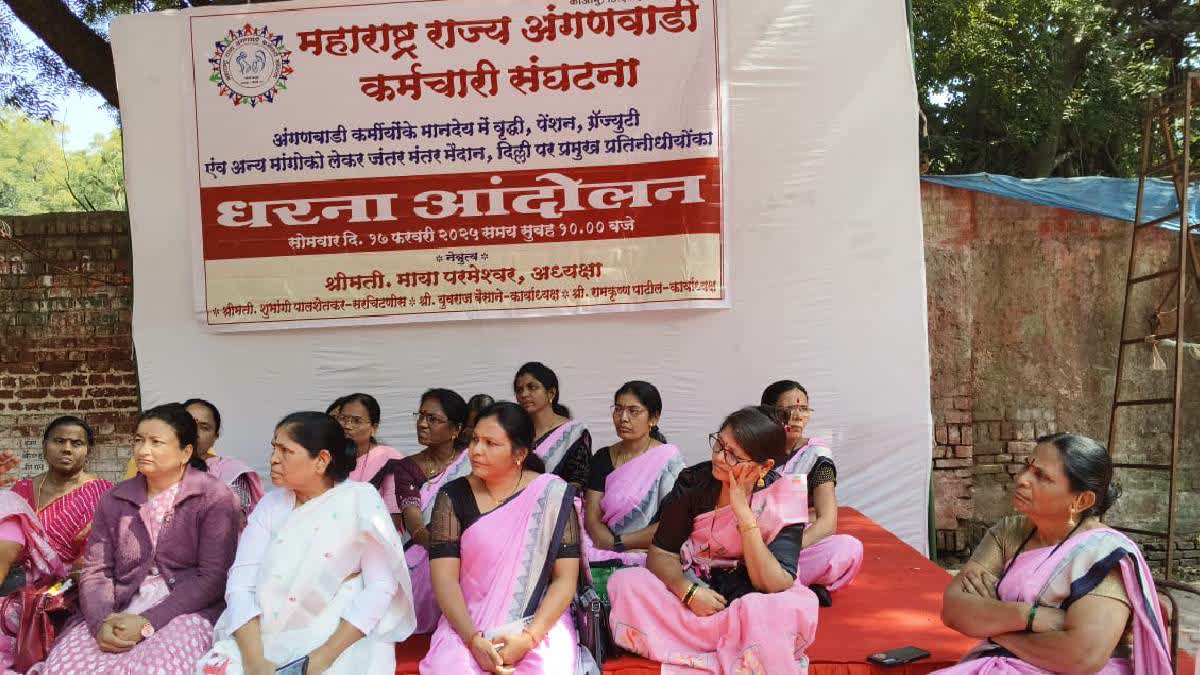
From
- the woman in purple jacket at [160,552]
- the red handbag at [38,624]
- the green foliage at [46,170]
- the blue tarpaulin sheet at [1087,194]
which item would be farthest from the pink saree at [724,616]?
the green foliage at [46,170]

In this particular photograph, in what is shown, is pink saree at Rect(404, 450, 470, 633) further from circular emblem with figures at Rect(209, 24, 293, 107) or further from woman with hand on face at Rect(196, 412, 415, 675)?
circular emblem with figures at Rect(209, 24, 293, 107)

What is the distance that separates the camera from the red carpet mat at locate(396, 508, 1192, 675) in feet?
10.3

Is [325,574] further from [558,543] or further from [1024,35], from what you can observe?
[1024,35]

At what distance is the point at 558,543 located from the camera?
3.10 m

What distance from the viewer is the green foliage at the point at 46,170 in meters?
26.2

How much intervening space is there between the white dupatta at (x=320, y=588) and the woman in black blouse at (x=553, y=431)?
140cm

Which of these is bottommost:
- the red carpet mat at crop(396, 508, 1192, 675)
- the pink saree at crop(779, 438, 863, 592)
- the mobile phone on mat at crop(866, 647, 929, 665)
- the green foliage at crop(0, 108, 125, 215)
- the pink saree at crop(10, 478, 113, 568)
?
the red carpet mat at crop(396, 508, 1192, 675)

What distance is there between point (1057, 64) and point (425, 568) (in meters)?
10.3

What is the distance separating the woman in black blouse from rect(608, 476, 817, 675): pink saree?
1218mm

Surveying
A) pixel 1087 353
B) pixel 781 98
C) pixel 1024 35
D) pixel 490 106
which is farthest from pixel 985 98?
pixel 490 106

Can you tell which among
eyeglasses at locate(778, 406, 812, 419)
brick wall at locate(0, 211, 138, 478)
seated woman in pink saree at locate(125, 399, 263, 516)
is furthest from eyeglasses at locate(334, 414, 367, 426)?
brick wall at locate(0, 211, 138, 478)

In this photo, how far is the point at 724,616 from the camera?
306cm

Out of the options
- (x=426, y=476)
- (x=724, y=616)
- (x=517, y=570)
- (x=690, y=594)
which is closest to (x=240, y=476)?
(x=426, y=476)

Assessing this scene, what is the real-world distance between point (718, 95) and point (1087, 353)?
9.40ft
